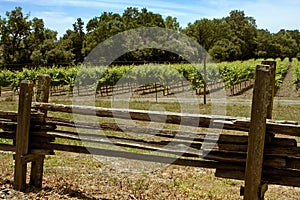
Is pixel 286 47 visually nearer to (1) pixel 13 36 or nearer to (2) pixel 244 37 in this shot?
(2) pixel 244 37

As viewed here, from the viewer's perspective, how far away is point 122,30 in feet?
204

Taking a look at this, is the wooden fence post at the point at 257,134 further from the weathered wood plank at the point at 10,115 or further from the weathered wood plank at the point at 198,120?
the weathered wood plank at the point at 10,115

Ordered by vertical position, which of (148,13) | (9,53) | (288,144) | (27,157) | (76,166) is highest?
(148,13)

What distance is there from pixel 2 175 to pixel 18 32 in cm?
5587

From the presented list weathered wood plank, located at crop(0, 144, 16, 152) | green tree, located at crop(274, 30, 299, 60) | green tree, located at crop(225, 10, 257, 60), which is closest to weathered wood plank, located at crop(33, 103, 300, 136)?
weathered wood plank, located at crop(0, 144, 16, 152)

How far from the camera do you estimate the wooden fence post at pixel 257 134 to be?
384 centimetres

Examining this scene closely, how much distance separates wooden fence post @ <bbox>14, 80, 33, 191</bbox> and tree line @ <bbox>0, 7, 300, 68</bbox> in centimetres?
4332

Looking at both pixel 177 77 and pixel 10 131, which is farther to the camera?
pixel 177 77

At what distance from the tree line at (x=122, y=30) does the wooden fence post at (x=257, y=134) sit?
44.5 meters

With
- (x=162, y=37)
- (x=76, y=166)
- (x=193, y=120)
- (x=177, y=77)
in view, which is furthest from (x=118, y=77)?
(x=193, y=120)

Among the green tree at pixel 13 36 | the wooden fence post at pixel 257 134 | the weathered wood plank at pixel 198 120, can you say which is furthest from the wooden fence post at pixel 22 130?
the green tree at pixel 13 36

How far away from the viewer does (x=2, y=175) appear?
575 centimetres

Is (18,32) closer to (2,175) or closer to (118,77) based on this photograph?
(118,77)

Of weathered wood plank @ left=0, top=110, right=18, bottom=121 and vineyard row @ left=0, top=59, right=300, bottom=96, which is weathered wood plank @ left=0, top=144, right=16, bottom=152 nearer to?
weathered wood plank @ left=0, top=110, right=18, bottom=121
